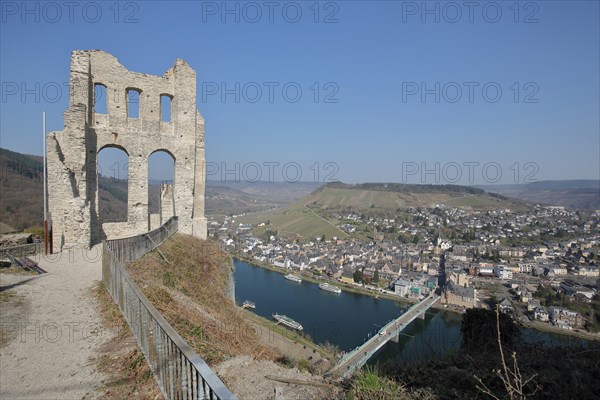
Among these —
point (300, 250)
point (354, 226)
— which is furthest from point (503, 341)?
point (354, 226)

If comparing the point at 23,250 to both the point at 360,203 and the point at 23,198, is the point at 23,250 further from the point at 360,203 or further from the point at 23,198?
the point at 360,203

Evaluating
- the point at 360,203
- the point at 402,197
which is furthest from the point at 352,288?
the point at 402,197

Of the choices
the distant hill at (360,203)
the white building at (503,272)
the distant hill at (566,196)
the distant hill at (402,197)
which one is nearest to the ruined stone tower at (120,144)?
the white building at (503,272)

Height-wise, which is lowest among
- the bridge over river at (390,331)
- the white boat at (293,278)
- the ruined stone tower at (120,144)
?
the white boat at (293,278)

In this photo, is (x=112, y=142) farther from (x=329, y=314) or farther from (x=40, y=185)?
(x=40, y=185)

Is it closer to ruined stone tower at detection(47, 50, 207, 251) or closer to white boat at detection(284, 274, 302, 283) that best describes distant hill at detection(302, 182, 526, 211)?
white boat at detection(284, 274, 302, 283)

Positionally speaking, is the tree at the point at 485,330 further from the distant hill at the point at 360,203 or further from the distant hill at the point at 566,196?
the distant hill at the point at 566,196
